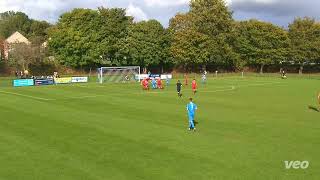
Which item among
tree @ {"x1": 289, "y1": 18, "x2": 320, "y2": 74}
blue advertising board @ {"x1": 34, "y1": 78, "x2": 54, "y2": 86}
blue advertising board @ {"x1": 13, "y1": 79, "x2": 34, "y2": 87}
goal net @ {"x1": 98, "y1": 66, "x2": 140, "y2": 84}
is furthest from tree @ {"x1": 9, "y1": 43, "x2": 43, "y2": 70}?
tree @ {"x1": 289, "y1": 18, "x2": 320, "y2": 74}

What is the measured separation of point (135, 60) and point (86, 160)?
256 feet

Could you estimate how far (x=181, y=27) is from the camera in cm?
10094

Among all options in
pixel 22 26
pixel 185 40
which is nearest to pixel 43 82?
pixel 185 40

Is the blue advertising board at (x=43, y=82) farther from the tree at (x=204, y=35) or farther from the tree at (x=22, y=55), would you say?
the tree at (x=204, y=35)

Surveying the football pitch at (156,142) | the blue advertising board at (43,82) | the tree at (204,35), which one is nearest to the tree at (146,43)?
the tree at (204,35)

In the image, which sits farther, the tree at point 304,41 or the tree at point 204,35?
the tree at point 304,41

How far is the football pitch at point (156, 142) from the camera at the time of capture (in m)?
15.7

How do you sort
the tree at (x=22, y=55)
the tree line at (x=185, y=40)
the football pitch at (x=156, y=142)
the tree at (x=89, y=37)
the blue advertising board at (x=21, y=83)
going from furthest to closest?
1. the tree line at (x=185, y=40)
2. the tree at (x=89, y=37)
3. the tree at (x=22, y=55)
4. the blue advertising board at (x=21, y=83)
5. the football pitch at (x=156, y=142)

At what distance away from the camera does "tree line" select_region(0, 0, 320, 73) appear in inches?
3605

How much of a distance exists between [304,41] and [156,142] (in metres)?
85.0

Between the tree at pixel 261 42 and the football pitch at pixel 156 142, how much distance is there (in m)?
66.9

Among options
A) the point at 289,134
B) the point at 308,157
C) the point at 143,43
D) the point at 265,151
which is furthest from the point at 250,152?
the point at 143,43

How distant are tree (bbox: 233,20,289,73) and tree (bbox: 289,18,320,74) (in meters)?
1.90

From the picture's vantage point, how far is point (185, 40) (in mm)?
95250
